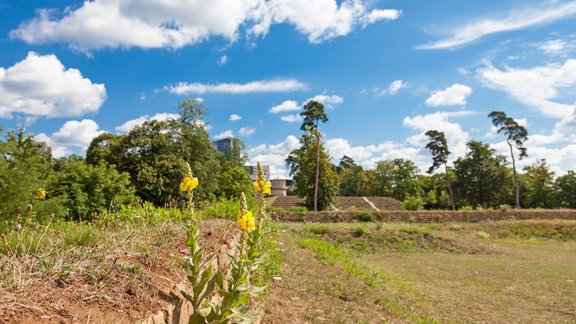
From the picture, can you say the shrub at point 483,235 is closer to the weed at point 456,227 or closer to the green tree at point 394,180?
the weed at point 456,227

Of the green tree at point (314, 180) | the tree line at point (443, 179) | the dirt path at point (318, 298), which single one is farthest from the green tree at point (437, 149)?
the dirt path at point (318, 298)

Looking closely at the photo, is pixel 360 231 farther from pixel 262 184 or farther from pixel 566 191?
pixel 566 191

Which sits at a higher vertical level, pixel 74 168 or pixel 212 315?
pixel 74 168

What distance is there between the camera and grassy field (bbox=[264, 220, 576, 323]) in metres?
5.77

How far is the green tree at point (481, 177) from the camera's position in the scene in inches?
1941

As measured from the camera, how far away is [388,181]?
200 feet

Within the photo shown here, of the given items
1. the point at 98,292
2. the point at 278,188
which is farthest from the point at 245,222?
the point at 278,188

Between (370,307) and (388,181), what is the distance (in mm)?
57005

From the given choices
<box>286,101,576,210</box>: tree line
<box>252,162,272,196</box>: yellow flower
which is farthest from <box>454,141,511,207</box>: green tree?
<box>252,162,272,196</box>: yellow flower

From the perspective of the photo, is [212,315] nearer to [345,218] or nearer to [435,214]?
[345,218]

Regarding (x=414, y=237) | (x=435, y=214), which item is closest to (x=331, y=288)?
(x=414, y=237)

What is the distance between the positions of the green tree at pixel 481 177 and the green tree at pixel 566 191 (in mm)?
5726

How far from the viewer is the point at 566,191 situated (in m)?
47.9

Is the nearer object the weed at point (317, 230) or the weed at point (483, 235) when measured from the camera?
the weed at point (317, 230)
